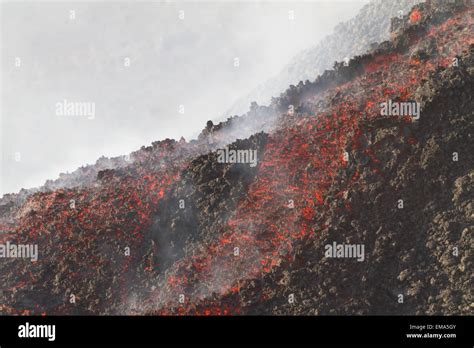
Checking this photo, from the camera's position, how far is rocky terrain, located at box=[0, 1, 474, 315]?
2238 cm

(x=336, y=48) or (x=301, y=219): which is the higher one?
(x=336, y=48)

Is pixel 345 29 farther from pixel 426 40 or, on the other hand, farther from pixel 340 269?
pixel 340 269

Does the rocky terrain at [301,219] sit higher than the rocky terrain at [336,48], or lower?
lower

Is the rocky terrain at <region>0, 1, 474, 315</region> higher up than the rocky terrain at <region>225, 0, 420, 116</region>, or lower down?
lower down

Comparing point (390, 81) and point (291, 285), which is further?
point (390, 81)

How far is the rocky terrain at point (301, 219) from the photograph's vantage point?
22375 millimetres

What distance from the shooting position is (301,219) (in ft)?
80.9

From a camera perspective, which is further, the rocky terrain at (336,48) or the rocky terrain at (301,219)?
the rocky terrain at (336,48)

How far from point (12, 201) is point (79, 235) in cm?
1068

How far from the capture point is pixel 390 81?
29.2 metres

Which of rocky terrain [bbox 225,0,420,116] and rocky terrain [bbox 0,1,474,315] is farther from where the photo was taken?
rocky terrain [bbox 225,0,420,116]

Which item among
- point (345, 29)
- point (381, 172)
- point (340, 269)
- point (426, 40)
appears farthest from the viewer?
point (345, 29)

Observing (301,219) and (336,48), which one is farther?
(336,48)
